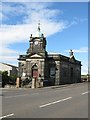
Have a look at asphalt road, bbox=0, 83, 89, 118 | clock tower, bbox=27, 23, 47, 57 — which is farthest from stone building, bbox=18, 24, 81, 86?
asphalt road, bbox=0, 83, 89, 118

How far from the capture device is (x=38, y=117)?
12797mm

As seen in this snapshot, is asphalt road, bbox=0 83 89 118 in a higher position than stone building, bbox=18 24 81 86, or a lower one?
lower

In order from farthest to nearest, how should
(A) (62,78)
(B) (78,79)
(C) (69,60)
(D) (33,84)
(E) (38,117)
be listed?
(B) (78,79) < (C) (69,60) < (A) (62,78) < (D) (33,84) < (E) (38,117)

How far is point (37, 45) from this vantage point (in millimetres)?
69125

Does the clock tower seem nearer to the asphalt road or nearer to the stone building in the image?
the stone building

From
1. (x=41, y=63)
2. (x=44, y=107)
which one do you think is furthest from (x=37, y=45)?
(x=44, y=107)

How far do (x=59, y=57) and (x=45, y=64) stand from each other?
3.47m

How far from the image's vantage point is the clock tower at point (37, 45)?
224ft

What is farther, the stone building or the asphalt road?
the stone building

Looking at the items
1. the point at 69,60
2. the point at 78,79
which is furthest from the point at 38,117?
the point at 78,79

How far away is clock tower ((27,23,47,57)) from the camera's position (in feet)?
224

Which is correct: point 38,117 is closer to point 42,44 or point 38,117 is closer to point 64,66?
point 42,44

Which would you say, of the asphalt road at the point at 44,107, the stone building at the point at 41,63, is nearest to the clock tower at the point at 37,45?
the stone building at the point at 41,63

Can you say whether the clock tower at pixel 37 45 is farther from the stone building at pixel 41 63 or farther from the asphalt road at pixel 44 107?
the asphalt road at pixel 44 107
